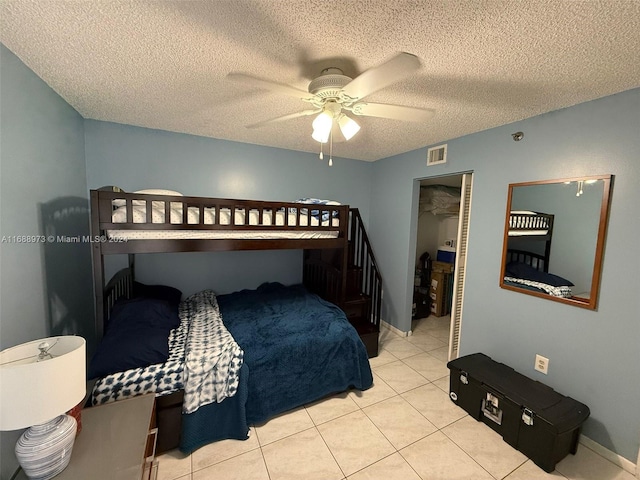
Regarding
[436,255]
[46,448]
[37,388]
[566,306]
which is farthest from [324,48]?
[436,255]

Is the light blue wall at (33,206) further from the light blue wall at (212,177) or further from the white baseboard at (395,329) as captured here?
the white baseboard at (395,329)

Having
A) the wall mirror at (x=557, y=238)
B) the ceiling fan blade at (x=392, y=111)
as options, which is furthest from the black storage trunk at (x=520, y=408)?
the ceiling fan blade at (x=392, y=111)

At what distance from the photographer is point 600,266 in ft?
5.42

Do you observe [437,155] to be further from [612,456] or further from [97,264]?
[97,264]

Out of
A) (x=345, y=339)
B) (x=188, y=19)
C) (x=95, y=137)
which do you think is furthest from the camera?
(x=95, y=137)

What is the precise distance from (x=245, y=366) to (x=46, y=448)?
95 cm

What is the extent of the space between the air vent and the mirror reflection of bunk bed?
1.18m

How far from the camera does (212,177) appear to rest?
2848 mm

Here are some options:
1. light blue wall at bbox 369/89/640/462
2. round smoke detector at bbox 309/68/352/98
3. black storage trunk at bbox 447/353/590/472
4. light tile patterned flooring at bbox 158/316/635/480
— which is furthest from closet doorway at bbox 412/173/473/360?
round smoke detector at bbox 309/68/352/98

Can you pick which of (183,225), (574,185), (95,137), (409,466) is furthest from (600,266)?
(95,137)

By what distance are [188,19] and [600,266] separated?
8.89 ft

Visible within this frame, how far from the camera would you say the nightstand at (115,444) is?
3.37 feet

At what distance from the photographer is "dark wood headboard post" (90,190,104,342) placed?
1.64 meters

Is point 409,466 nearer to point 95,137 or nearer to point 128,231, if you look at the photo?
point 128,231
